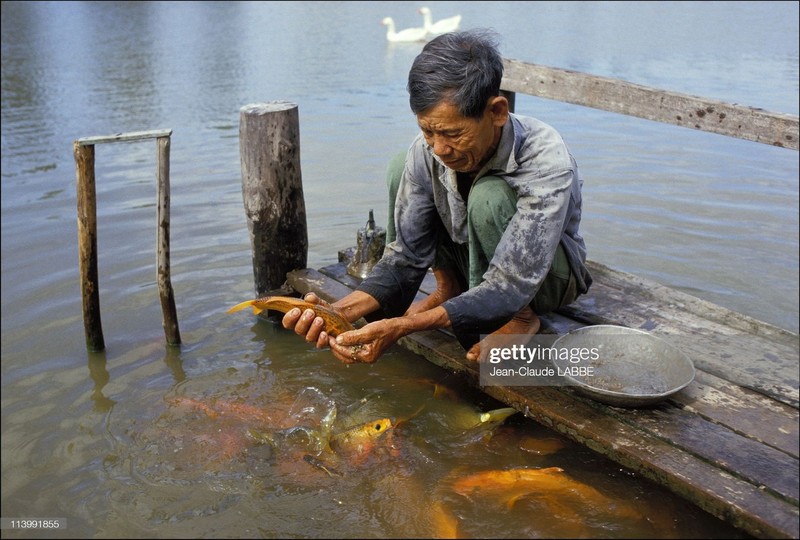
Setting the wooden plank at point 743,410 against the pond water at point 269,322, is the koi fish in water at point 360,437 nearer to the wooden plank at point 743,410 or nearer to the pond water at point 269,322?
the pond water at point 269,322

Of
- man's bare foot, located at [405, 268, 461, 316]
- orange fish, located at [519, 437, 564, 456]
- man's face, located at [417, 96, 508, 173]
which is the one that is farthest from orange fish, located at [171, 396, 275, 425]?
man's face, located at [417, 96, 508, 173]

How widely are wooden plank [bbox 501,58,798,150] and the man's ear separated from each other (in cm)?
173

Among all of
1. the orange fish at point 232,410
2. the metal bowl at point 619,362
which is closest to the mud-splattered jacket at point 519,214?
the metal bowl at point 619,362

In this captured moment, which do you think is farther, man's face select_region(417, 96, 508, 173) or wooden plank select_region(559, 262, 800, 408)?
wooden plank select_region(559, 262, 800, 408)

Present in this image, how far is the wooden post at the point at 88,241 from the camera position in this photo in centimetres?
391

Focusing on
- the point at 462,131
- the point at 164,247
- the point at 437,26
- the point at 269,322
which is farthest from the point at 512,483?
the point at 437,26

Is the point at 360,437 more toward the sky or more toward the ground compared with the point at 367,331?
more toward the ground

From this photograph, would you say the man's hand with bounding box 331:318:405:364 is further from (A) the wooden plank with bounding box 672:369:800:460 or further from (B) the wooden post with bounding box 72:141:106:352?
(B) the wooden post with bounding box 72:141:106:352

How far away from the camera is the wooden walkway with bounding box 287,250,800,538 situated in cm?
244

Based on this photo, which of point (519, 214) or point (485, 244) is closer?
point (519, 214)

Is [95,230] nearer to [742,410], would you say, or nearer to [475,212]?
[475,212]

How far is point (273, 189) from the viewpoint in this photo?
14.1 ft

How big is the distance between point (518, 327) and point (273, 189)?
1.76 metres

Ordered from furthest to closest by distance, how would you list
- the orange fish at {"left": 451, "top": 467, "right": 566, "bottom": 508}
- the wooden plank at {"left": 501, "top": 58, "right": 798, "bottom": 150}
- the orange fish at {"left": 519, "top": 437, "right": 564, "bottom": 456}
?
the wooden plank at {"left": 501, "top": 58, "right": 798, "bottom": 150} → the orange fish at {"left": 519, "top": 437, "right": 564, "bottom": 456} → the orange fish at {"left": 451, "top": 467, "right": 566, "bottom": 508}
